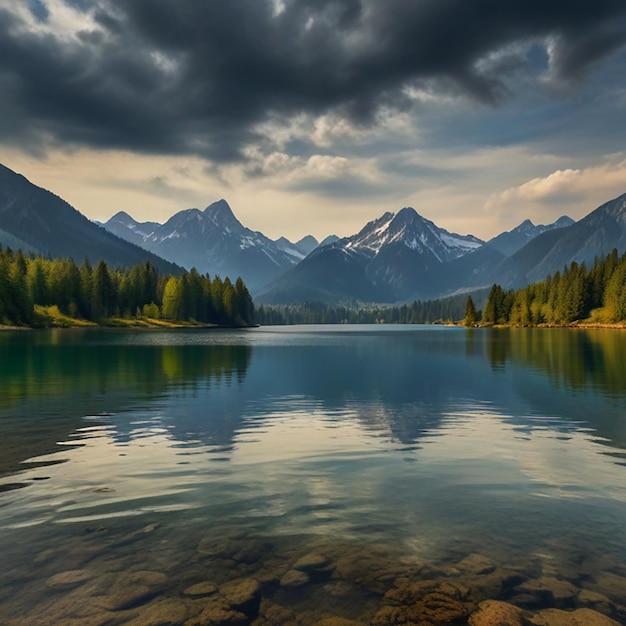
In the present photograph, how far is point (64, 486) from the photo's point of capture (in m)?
18.2

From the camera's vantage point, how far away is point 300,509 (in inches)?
645

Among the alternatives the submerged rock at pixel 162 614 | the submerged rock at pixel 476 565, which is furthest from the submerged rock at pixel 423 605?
the submerged rock at pixel 162 614

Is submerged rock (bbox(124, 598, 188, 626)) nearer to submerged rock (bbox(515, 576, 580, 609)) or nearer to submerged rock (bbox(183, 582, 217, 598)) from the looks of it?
submerged rock (bbox(183, 582, 217, 598))

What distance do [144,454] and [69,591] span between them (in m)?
12.7

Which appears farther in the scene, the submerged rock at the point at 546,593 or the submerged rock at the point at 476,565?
the submerged rock at the point at 476,565

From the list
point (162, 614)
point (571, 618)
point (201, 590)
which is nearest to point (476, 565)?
point (571, 618)

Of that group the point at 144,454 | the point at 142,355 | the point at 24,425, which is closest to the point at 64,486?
the point at 144,454

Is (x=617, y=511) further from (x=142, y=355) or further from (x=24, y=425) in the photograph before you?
(x=142, y=355)

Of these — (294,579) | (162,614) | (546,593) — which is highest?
(162,614)

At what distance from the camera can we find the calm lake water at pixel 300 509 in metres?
10.9

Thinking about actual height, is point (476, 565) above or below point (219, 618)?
below

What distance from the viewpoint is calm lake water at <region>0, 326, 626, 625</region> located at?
428 inches

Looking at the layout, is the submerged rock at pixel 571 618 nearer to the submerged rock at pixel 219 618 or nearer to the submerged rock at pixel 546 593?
the submerged rock at pixel 546 593

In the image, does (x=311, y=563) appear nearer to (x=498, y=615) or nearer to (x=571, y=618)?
(x=498, y=615)
